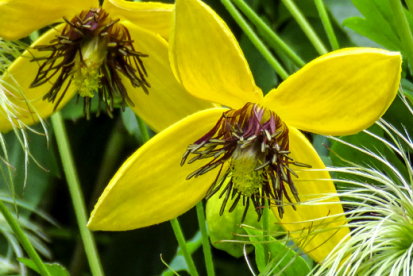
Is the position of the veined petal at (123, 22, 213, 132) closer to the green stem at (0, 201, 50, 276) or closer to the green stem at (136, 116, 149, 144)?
the green stem at (136, 116, 149, 144)

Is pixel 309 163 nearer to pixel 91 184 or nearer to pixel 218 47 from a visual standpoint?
pixel 218 47

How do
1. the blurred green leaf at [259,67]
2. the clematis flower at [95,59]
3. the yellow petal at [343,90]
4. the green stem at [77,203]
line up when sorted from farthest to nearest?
the blurred green leaf at [259,67]
the green stem at [77,203]
the clematis flower at [95,59]
the yellow petal at [343,90]

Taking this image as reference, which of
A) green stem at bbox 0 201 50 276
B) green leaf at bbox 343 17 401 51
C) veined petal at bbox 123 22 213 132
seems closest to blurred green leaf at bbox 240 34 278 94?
green leaf at bbox 343 17 401 51

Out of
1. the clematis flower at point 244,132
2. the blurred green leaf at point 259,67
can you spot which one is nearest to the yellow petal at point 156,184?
the clematis flower at point 244,132

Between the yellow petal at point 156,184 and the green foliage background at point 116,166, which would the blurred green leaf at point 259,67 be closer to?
the green foliage background at point 116,166

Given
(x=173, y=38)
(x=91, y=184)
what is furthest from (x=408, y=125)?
(x=91, y=184)
